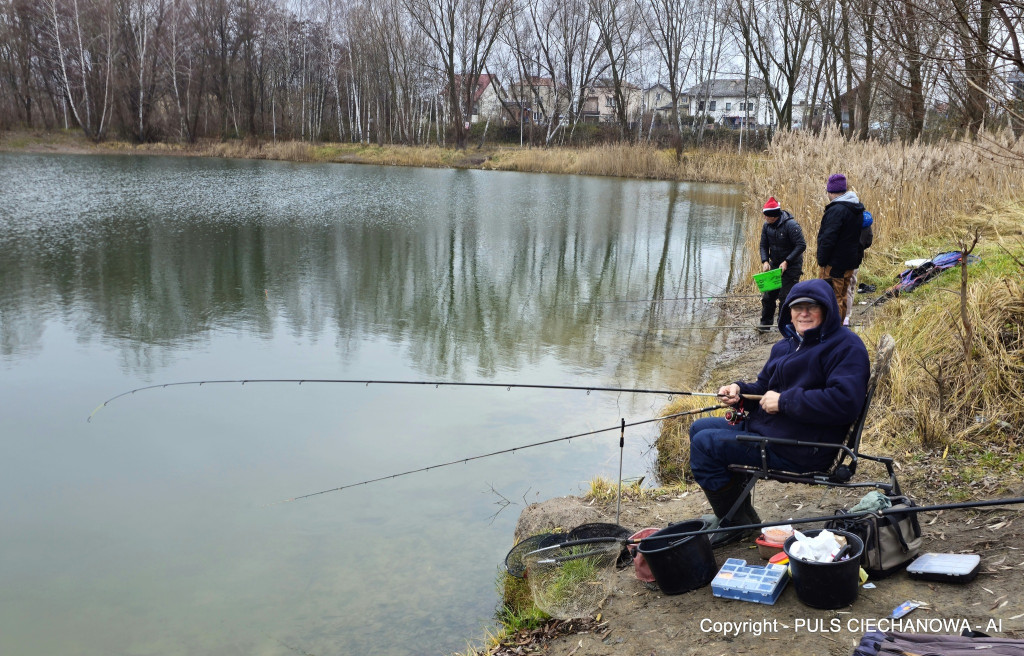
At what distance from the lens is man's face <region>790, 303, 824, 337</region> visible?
3424 mm

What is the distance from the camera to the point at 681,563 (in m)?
3.41

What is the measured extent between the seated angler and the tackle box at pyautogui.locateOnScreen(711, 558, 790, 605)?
13.3 inches

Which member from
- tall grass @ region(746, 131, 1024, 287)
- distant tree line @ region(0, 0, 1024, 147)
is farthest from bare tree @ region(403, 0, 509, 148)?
tall grass @ region(746, 131, 1024, 287)

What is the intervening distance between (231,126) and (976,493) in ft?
150

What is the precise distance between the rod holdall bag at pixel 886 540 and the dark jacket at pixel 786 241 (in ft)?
16.8

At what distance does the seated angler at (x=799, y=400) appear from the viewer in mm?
3322

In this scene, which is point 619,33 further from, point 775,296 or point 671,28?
point 775,296

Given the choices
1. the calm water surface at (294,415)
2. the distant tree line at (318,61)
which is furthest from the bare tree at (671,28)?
the calm water surface at (294,415)

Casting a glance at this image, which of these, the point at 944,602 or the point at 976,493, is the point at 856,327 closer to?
the point at 976,493

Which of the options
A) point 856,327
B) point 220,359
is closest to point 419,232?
point 220,359

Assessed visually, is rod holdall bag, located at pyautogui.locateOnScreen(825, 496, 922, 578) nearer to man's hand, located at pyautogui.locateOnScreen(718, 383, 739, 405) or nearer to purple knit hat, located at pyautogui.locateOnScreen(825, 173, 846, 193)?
man's hand, located at pyautogui.locateOnScreen(718, 383, 739, 405)

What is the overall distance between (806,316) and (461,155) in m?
35.6

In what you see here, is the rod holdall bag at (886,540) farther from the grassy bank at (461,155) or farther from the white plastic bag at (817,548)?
the grassy bank at (461,155)

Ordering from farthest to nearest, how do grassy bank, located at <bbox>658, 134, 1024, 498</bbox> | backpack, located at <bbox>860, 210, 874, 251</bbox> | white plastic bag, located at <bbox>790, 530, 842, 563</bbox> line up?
backpack, located at <bbox>860, 210, 874, 251</bbox>, grassy bank, located at <bbox>658, 134, 1024, 498</bbox>, white plastic bag, located at <bbox>790, 530, 842, 563</bbox>
